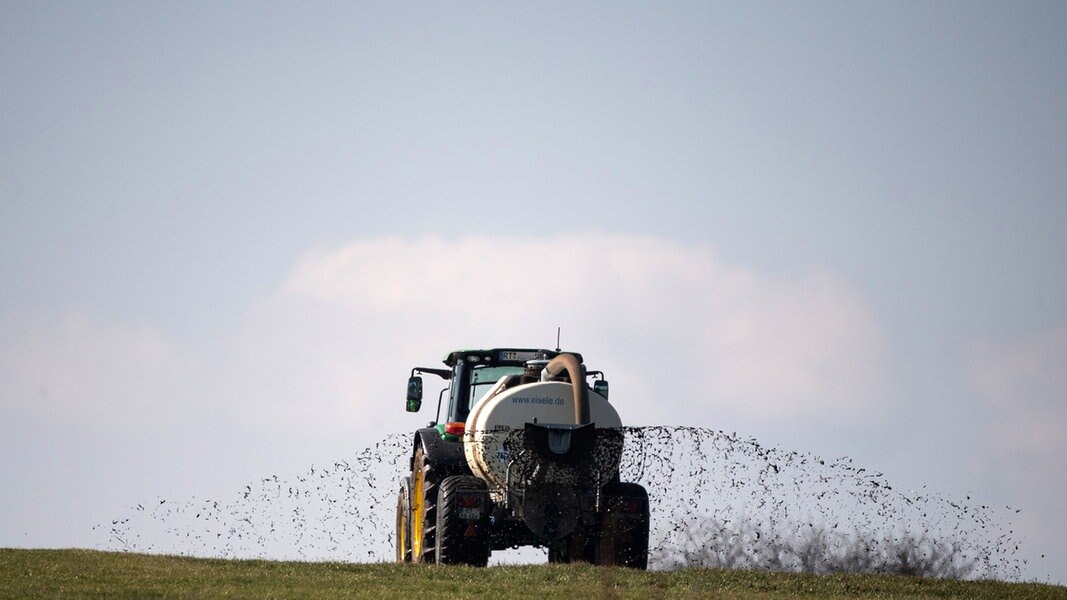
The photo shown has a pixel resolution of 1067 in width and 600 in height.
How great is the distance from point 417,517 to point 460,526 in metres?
2.81

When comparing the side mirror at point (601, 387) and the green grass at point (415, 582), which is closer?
the green grass at point (415, 582)

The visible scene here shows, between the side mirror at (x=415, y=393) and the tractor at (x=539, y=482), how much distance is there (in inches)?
75.5

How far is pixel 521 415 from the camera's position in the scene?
68.6ft

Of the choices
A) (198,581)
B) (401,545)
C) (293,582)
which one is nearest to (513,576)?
(293,582)

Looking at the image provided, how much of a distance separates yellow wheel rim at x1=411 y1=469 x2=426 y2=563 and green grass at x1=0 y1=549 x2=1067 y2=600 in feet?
9.04

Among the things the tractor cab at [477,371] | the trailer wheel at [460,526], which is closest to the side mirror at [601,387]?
the tractor cab at [477,371]

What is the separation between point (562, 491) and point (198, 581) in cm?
517

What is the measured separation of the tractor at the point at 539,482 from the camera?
67.8ft

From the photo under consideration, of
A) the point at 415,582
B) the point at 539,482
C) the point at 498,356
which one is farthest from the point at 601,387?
the point at 415,582

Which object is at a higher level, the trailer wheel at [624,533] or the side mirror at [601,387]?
the side mirror at [601,387]

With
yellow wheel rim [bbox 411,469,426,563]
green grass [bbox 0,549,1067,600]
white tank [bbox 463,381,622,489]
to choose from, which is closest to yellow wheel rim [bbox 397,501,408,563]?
yellow wheel rim [bbox 411,469,426,563]

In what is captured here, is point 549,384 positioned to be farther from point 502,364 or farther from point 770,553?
point 770,553

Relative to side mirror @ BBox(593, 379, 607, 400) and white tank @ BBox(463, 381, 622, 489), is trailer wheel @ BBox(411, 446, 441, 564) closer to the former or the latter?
white tank @ BBox(463, 381, 622, 489)

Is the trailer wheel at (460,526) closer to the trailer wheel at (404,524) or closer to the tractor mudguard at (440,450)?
the tractor mudguard at (440,450)
